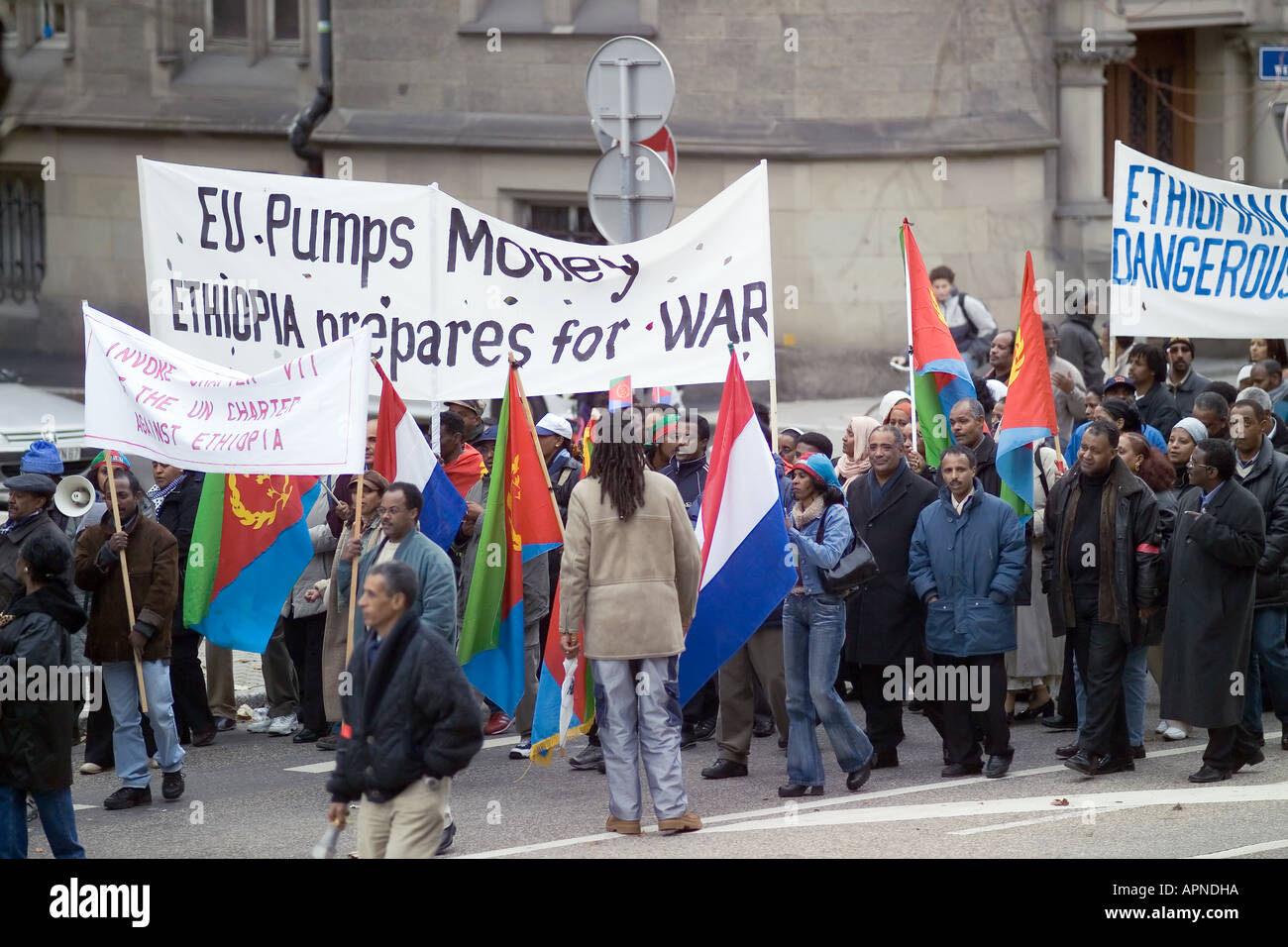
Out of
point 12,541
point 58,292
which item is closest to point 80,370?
point 58,292

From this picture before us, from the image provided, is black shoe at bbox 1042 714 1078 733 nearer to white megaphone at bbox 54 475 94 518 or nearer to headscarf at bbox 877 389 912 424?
headscarf at bbox 877 389 912 424

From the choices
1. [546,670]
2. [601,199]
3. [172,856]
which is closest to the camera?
[172,856]

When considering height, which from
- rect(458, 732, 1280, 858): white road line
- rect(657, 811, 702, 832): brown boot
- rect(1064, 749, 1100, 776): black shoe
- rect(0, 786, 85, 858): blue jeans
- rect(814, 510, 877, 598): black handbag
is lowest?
rect(458, 732, 1280, 858): white road line

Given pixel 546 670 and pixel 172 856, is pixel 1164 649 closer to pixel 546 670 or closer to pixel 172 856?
pixel 546 670

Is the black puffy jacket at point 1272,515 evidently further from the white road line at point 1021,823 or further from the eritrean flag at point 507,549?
the eritrean flag at point 507,549

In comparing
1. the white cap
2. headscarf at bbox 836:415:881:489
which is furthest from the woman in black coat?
headscarf at bbox 836:415:881:489

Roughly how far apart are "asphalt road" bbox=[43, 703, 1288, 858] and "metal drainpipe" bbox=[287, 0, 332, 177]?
12.9m

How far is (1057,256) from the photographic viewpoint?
20.3 m

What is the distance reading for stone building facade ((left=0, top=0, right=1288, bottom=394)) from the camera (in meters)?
20.1

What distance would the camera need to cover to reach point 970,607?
9367mm

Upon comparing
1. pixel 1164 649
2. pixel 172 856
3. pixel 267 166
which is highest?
pixel 267 166

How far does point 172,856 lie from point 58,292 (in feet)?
53.3

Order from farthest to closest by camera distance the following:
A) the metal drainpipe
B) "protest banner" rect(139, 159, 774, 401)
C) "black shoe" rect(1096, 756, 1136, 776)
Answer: the metal drainpipe
"protest banner" rect(139, 159, 774, 401)
"black shoe" rect(1096, 756, 1136, 776)

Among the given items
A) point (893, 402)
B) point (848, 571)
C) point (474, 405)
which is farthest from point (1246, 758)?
point (474, 405)
